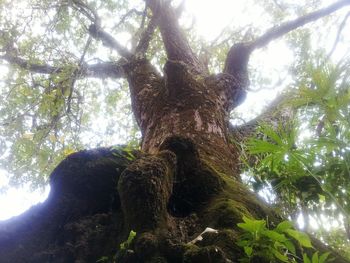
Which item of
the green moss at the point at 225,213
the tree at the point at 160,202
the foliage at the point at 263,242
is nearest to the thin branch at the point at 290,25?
the tree at the point at 160,202

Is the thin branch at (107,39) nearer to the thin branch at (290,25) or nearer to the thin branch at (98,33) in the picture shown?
the thin branch at (98,33)

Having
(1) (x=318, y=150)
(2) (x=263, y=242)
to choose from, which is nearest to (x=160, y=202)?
(2) (x=263, y=242)

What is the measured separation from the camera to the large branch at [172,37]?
4.97 meters

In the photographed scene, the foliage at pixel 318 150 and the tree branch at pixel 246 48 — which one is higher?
the tree branch at pixel 246 48

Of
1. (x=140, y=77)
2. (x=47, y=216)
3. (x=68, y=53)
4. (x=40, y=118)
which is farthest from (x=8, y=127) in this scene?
(x=47, y=216)

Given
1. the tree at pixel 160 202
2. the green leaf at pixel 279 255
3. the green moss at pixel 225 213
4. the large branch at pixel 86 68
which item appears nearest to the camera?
the green leaf at pixel 279 255

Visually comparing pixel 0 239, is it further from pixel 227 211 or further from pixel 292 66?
pixel 292 66

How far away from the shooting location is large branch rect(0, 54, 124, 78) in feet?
19.8

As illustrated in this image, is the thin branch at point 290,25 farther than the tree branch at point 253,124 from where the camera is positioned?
Yes

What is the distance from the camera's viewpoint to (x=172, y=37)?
5.32 m

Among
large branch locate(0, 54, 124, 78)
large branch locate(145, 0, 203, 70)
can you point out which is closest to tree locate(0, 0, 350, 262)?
large branch locate(145, 0, 203, 70)

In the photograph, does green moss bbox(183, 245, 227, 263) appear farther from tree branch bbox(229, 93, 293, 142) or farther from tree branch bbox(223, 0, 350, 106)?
tree branch bbox(223, 0, 350, 106)

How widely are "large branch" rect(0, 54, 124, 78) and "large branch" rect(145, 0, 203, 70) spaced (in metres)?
1.01

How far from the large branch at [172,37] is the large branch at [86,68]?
1.01 m
